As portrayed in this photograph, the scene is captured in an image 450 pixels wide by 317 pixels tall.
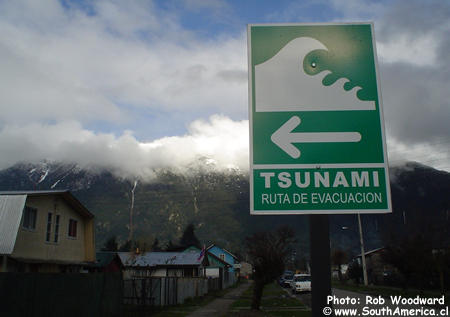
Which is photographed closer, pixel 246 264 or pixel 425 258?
pixel 425 258

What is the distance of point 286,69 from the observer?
308 centimetres

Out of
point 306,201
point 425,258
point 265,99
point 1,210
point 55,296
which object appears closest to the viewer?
point 306,201

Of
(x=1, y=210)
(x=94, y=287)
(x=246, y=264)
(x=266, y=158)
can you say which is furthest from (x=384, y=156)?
(x=246, y=264)

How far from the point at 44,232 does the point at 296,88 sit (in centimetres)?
2298

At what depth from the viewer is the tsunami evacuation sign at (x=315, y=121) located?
2.85 meters

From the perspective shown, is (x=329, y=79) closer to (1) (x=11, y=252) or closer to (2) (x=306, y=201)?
(2) (x=306, y=201)

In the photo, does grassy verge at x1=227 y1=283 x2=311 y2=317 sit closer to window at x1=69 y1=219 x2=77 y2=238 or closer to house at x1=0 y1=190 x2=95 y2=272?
house at x1=0 y1=190 x2=95 y2=272

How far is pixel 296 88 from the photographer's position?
3041mm

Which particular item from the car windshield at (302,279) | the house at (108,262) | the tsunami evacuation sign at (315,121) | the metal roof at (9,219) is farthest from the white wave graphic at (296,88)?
the car windshield at (302,279)

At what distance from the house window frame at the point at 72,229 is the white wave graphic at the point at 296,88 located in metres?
25.4

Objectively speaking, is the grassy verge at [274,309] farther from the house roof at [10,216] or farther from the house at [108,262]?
the house at [108,262]

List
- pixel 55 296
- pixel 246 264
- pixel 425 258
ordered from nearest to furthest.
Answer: pixel 55 296 → pixel 425 258 → pixel 246 264

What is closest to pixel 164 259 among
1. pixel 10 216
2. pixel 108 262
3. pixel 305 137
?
pixel 108 262

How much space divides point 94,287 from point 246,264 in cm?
10987
